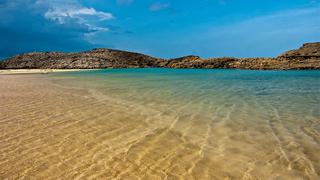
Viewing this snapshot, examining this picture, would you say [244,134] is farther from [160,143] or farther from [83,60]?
[83,60]

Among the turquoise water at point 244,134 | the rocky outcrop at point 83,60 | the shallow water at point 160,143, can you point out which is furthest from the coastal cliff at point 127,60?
the shallow water at point 160,143

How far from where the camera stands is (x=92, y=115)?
9227 millimetres

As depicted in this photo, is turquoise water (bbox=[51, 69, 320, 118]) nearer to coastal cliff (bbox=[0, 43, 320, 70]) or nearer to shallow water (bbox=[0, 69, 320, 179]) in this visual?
shallow water (bbox=[0, 69, 320, 179])

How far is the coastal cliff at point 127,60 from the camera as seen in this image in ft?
227

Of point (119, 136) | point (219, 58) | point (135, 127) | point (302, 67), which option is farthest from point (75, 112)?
point (219, 58)

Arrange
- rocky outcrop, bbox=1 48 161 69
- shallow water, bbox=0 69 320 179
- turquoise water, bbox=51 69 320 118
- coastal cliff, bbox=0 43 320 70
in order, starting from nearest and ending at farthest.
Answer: shallow water, bbox=0 69 320 179
turquoise water, bbox=51 69 320 118
coastal cliff, bbox=0 43 320 70
rocky outcrop, bbox=1 48 161 69

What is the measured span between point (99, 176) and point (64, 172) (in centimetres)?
53

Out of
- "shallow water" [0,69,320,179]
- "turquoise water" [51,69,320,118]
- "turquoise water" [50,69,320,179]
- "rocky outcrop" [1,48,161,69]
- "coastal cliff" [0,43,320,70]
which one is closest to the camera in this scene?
"shallow water" [0,69,320,179]

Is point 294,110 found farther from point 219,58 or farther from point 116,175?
point 219,58

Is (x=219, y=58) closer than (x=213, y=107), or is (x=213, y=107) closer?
(x=213, y=107)

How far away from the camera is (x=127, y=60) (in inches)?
3974

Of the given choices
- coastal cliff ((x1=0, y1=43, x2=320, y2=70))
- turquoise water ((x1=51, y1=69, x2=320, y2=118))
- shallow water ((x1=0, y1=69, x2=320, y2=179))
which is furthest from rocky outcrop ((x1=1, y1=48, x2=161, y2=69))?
shallow water ((x1=0, y1=69, x2=320, y2=179))

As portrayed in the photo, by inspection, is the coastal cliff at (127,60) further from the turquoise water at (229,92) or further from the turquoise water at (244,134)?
the turquoise water at (244,134)

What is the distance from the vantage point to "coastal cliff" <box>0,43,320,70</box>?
2729 inches
